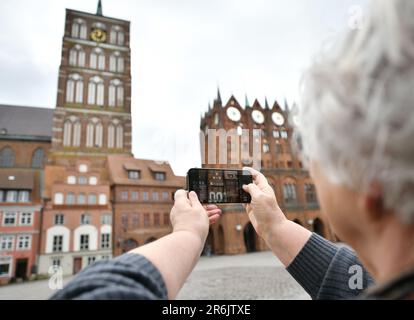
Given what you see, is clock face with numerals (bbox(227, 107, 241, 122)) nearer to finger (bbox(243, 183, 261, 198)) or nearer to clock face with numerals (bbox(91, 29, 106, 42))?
clock face with numerals (bbox(91, 29, 106, 42))

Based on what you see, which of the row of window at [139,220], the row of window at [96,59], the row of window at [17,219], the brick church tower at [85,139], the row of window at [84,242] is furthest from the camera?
the row of window at [96,59]

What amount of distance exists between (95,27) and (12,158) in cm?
1520

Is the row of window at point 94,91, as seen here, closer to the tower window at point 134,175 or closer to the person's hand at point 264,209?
the tower window at point 134,175

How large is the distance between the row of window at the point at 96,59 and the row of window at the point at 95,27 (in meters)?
1.53

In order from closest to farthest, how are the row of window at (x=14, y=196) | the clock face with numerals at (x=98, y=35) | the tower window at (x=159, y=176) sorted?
the row of window at (x=14, y=196) < the tower window at (x=159, y=176) < the clock face with numerals at (x=98, y=35)

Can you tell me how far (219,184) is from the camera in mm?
1120

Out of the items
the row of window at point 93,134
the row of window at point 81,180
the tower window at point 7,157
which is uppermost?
the row of window at point 93,134

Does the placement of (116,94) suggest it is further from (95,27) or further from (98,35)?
(95,27)

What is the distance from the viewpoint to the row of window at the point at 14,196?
18.7 meters

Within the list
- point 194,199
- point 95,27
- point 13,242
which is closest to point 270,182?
point 13,242

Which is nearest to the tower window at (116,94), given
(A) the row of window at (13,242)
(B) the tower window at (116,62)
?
(B) the tower window at (116,62)

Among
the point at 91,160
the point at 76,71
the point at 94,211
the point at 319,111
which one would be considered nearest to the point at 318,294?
the point at 319,111

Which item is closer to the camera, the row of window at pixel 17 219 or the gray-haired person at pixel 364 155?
the gray-haired person at pixel 364 155

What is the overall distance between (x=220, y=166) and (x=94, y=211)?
19444 mm
